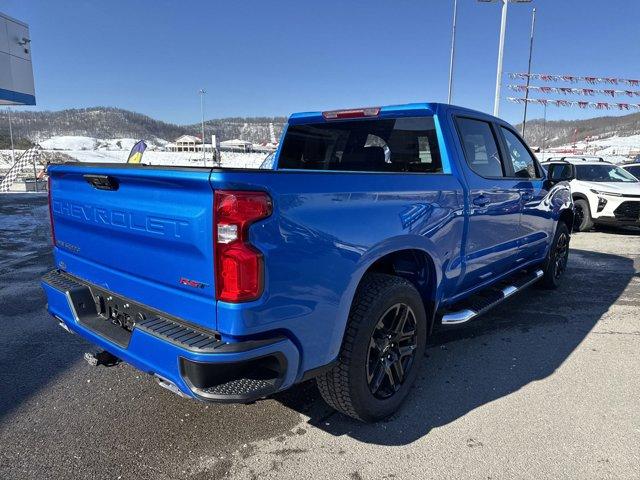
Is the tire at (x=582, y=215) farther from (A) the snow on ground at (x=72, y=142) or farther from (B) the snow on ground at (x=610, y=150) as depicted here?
(A) the snow on ground at (x=72, y=142)

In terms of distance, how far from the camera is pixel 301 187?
2.02 m

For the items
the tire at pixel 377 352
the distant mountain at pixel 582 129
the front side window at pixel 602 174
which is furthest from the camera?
the distant mountain at pixel 582 129

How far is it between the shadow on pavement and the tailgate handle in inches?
67.6

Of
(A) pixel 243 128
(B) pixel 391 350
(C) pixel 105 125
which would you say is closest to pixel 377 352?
(B) pixel 391 350

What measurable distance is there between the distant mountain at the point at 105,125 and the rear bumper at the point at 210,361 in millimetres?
104376

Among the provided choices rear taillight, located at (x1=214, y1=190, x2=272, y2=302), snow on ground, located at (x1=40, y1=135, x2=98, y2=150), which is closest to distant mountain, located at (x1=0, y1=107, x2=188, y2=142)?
A: snow on ground, located at (x1=40, y1=135, x2=98, y2=150)

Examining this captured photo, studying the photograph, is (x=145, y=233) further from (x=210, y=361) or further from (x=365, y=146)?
(x=365, y=146)

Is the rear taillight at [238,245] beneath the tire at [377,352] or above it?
above

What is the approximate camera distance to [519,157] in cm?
446

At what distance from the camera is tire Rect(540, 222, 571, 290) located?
17.8 ft

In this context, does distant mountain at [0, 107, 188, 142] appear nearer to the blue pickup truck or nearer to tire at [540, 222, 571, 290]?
tire at [540, 222, 571, 290]

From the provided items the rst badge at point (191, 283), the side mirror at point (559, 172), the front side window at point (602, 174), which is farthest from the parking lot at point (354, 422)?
the front side window at point (602, 174)

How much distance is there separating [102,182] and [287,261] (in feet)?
3.79

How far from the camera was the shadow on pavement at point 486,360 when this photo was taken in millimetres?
2766
